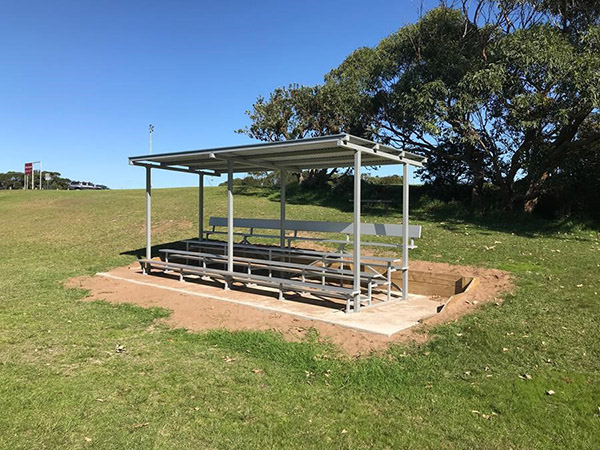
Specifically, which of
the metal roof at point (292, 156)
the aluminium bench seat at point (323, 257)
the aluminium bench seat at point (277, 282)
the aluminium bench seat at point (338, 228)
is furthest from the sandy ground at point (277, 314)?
the metal roof at point (292, 156)

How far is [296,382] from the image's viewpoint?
12.8 ft

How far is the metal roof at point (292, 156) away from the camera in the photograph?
20.6 ft

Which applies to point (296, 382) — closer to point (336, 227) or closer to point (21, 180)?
point (336, 227)

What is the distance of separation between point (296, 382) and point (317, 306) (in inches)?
111

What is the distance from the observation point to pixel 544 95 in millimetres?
12625

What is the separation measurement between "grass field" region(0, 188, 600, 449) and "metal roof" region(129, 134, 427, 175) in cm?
279

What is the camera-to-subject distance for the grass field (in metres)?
2.97

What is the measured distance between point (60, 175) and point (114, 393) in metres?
95.2

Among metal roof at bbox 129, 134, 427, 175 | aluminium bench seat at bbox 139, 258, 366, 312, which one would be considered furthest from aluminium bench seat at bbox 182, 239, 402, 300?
metal roof at bbox 129, 134, 427, 175

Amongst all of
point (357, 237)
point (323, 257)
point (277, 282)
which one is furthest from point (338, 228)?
point (357, 237)

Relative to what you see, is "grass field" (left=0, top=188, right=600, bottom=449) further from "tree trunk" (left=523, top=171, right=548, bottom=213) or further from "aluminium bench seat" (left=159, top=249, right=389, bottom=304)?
"tree trunk" (left=523, top=171, right=548, bottom=213)

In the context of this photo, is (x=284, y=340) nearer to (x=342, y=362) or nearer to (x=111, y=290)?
(x=342, y=362)

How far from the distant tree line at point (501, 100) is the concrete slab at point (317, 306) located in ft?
27.4

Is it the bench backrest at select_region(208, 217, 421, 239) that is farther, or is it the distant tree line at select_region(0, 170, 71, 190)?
the distant tree line at select_region(0, 170, 71, 190)
